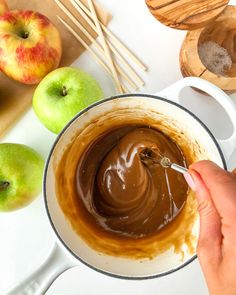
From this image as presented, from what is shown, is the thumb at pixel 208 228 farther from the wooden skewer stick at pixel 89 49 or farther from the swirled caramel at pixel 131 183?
the wooden skewer stick at pixel 89 49

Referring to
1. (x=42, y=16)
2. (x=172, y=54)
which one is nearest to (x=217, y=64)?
(x=172, y=54)

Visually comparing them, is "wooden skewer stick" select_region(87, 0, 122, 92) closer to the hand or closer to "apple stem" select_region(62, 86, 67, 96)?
"apple stem" select_region(62, 86, 67, 96)

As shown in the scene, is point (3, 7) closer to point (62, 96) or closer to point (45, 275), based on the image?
point (62, 96)

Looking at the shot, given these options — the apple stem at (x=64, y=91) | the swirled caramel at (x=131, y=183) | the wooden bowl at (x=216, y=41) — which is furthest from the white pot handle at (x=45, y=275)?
the wooden bowl at (x=216, y=41)

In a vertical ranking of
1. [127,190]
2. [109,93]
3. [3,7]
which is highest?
[3,7]

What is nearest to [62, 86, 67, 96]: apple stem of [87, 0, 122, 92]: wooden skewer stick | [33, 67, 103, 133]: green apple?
[33, 67, 103, 133]: green apple

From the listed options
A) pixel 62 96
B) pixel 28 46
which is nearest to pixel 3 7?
pixel 28 46

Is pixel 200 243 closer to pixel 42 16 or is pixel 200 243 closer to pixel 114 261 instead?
pixel 114 261
